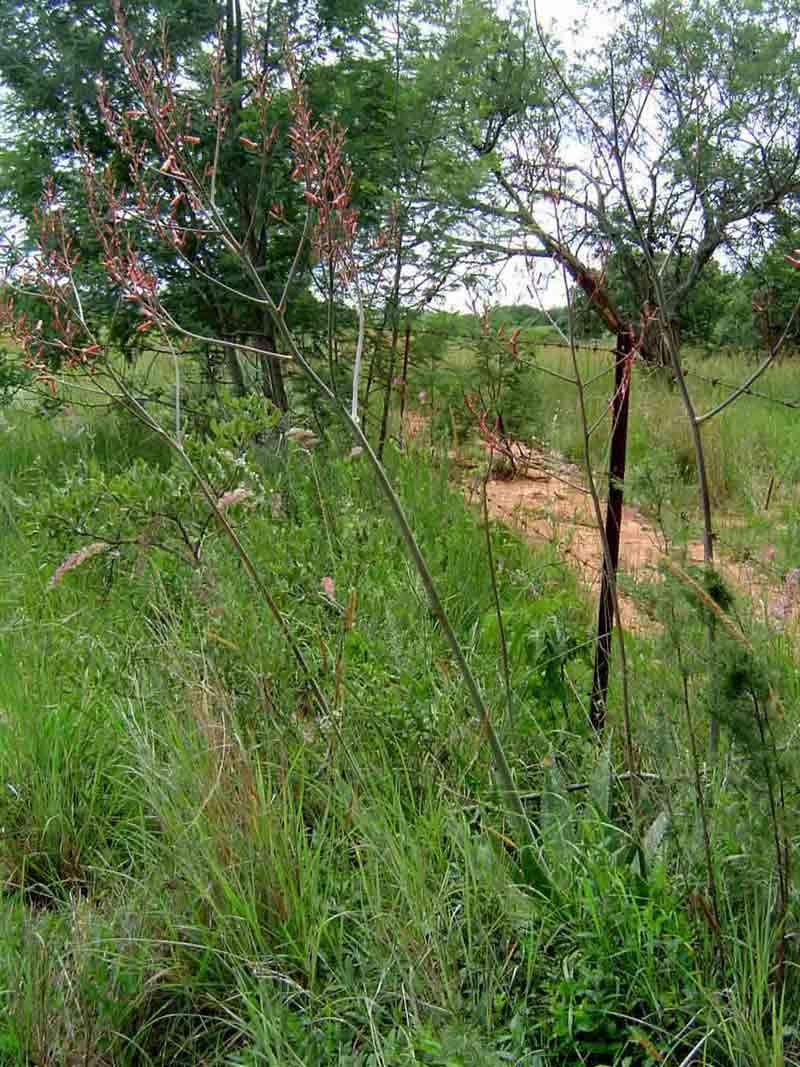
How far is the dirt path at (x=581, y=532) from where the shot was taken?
10.8ft

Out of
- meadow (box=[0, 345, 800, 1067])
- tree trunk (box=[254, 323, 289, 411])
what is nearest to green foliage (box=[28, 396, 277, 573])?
meadow (box=[0, 345, 800, 1067])

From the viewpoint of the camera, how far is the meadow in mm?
1558

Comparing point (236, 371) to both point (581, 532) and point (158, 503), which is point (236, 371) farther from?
point (158, 503)

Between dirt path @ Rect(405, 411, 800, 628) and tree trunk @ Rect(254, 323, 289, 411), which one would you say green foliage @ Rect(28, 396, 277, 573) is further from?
tree trunk @ Rect(254, 323, 289, 411)

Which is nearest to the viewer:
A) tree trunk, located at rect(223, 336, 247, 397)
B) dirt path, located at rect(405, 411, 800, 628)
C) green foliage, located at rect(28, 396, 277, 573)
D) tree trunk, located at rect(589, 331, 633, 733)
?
tree trunk, located at rect(589, 331, 633, 733)

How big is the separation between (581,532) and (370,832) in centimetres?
312

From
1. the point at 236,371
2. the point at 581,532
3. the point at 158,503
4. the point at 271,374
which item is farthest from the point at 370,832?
the point at 236,371

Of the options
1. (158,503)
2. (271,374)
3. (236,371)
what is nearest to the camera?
(158,503)

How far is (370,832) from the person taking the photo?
1.91 m

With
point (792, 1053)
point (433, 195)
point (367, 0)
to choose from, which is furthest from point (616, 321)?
point (367, 0)

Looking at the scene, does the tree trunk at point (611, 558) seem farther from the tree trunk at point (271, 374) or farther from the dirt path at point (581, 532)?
the tree trunk at point (271, 374)

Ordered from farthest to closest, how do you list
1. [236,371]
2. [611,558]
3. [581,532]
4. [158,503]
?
1. [236,371]
2. [581,532]
3. [158,503]
4. [611,558]

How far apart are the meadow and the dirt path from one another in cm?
39

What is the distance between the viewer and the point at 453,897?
1.89 m
